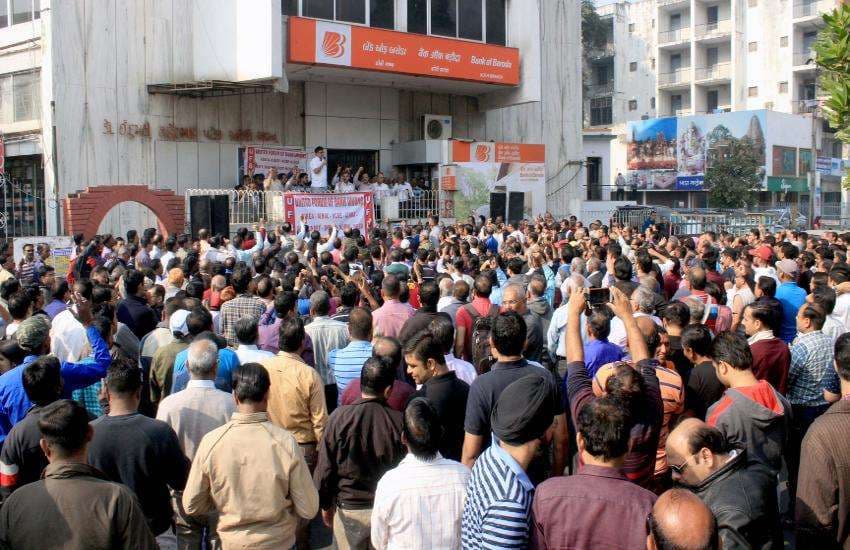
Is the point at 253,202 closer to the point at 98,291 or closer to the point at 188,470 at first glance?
the point at 98,291

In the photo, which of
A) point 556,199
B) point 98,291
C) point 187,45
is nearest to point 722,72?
point 556,199

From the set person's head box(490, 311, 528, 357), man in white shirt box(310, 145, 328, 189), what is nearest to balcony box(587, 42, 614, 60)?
man in white shirt box(310, 145, 328, 189)

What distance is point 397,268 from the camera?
10.3 metres

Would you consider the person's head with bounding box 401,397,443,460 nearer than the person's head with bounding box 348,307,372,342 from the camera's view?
Yes

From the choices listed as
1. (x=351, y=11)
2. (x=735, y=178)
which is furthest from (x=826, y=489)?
(x=735, y=178)

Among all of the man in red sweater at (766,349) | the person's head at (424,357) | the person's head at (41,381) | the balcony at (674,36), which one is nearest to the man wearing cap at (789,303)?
the man in red sweater at (766,349)

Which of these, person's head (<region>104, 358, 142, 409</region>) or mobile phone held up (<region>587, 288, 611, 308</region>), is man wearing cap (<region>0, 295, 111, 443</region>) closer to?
person's head (<region>104, 358, 142, 409</region>)

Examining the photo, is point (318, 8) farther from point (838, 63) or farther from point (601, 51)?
point (601, 51)

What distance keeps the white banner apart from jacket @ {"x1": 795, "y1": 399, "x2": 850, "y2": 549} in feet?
66.1

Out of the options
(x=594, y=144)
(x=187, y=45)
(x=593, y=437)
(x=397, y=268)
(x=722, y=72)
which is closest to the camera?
(x=593, y=437)

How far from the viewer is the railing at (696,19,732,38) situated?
172ft

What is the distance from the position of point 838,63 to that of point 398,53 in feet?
52.8

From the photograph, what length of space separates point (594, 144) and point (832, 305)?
30.3 metres

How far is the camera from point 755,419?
4711mm
